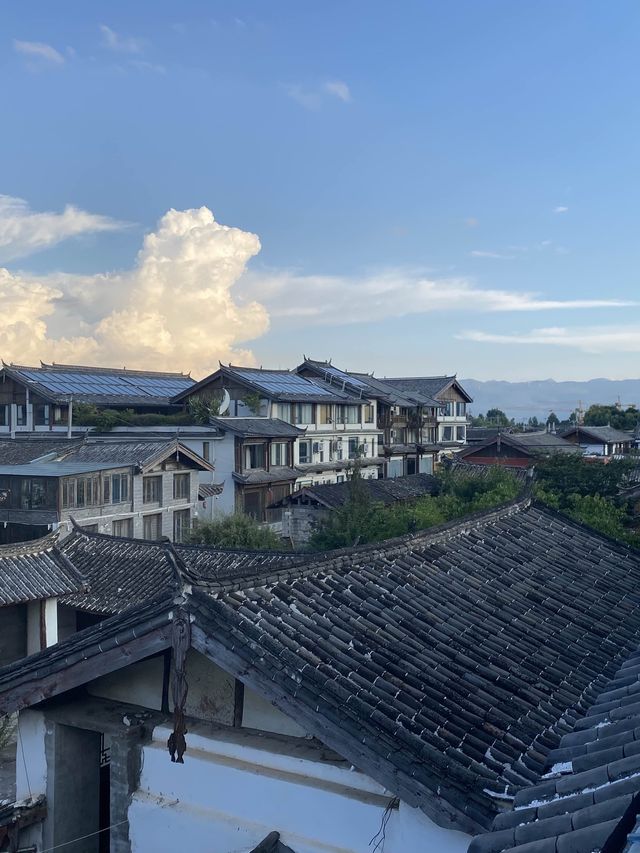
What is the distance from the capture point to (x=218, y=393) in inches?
1774

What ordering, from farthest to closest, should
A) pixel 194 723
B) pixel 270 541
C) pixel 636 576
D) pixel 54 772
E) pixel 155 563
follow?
pixel 270 541, pixel 155 563, pixel 636 576, pixel 54 772, pixel 194 723

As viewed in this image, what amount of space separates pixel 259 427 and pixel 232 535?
1219 cm

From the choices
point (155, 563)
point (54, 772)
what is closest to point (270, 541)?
point (155, 563)

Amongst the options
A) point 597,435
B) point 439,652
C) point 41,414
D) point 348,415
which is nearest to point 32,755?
point 439,652

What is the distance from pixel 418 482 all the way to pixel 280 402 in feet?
32.0

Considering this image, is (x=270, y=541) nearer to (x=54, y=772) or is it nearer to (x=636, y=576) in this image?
(x=636, y=576)

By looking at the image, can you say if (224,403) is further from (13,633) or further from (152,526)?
(13,633)

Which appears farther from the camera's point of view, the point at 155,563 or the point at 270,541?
the point at 270,541

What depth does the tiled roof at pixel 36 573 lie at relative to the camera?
20094mm

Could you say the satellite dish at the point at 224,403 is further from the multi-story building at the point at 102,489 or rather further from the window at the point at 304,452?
the multi-story building at the point at 102,489

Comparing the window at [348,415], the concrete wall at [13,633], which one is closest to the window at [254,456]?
the window at [348,415]

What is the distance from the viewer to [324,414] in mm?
47500

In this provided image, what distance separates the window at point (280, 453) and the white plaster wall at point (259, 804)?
35642mm

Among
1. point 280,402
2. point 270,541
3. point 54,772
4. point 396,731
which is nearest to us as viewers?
point 396,731
